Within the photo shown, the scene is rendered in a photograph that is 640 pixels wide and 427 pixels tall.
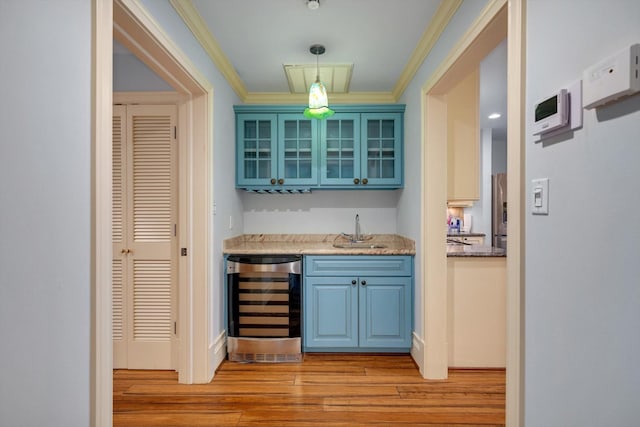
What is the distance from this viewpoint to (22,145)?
2.97 ft

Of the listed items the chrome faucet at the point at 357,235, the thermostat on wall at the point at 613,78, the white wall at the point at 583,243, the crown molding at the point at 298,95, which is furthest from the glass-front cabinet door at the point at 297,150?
the thermostat on wall at the point at 613,78

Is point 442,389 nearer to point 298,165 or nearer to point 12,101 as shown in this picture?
point 298,165

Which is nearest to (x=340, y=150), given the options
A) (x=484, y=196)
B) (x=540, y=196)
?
(x=540, y=196)


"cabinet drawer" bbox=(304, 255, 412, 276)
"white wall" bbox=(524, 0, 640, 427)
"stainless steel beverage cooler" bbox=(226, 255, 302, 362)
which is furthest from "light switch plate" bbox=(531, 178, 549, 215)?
"stainless steel beverage cooler" bbox=(226, 255, 302, 362)

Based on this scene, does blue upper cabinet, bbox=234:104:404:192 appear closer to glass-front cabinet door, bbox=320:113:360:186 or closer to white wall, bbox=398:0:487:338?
glass-front cabinet door, bbox=320:113:360:186

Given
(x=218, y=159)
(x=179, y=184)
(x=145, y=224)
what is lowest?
(x=145, y=224)

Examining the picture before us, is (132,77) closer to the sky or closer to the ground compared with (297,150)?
closer to the sky

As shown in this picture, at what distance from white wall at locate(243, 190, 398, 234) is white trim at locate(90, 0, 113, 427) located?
235 centimetres

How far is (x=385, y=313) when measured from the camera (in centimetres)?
282

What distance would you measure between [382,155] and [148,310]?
2495mm

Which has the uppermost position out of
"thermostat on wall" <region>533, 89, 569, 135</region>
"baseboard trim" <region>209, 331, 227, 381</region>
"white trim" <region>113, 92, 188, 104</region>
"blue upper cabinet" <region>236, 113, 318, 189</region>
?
"white trim" <region>113, 92, 188, 104</region>

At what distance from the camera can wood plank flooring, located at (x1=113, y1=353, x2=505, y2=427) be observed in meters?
1.98

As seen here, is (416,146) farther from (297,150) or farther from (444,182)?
(297,150)

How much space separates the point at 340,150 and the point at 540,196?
2.28m
